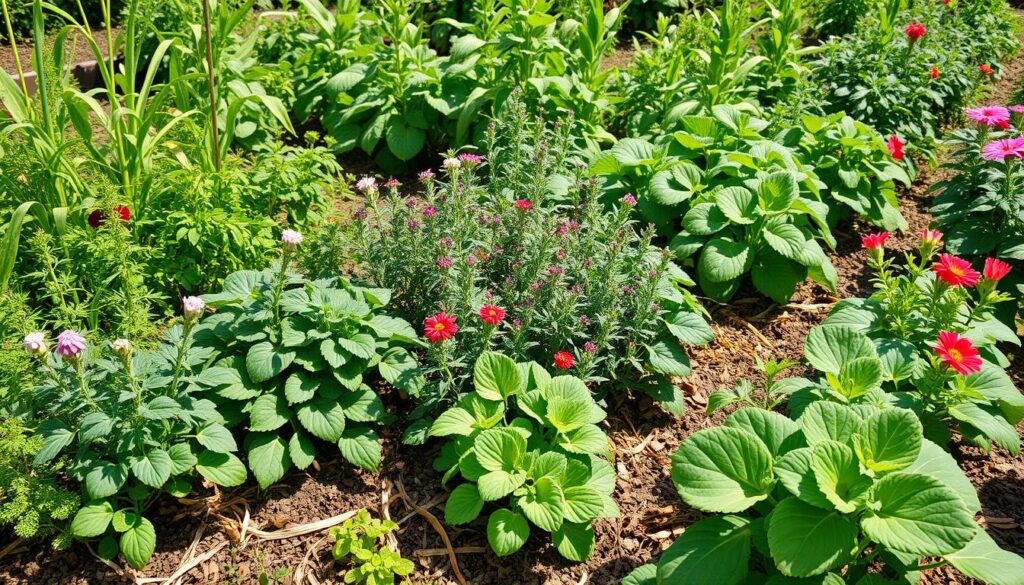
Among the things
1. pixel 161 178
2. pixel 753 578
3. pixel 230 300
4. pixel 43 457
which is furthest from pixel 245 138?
pixel 753 578

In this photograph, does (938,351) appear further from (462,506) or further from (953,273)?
(462,506)

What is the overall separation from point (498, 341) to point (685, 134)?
1.62 m

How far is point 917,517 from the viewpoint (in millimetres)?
2023

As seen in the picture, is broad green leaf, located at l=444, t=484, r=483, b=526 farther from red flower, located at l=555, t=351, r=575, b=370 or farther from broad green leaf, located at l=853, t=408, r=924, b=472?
broad green leaf, located at l=853, t=408, r=924, b=472

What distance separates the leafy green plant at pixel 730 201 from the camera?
3551mm

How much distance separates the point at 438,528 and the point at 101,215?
1.90 meters

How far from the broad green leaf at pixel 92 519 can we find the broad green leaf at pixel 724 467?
5.79 ft

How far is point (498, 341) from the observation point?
3.11 m

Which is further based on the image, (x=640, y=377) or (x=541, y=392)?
(x=640, y=377)

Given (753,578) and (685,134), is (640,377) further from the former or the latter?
(685,134)

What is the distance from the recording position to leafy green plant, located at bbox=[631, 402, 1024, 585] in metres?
2.02

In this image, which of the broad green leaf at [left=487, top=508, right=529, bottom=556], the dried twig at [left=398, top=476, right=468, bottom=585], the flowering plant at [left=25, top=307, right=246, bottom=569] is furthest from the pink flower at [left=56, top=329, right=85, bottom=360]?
the broad green leaf at [left=487, top=508, right=529, bottom=556]

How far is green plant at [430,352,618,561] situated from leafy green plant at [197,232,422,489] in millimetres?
287

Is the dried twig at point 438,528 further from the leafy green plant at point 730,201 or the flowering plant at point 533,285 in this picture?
the leafy green plant at point 730,201
